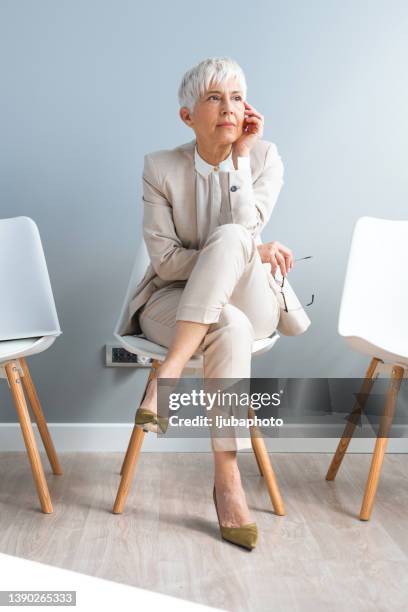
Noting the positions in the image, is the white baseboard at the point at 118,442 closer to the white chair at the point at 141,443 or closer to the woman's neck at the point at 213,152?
the white chair at the point at 141,443

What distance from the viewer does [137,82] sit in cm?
266

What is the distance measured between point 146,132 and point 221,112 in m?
0.57

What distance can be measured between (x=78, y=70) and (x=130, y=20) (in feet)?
0.78

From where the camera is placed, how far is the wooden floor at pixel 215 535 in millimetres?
1637

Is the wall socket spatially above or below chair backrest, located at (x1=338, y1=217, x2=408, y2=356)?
below

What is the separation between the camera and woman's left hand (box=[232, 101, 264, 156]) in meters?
2.21

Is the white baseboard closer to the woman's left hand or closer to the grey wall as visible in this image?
the grey wall

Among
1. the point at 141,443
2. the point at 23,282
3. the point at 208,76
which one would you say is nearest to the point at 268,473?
the point at 141,443

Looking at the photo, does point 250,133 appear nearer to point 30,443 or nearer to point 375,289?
point 375,289

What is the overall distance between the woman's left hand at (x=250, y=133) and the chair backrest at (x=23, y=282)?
0.67 metres

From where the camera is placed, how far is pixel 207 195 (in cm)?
223

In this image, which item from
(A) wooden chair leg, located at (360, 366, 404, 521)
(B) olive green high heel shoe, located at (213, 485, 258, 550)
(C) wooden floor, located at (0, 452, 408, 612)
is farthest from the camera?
(A) wooden chair leg, located at (360, 366, 404, 521)

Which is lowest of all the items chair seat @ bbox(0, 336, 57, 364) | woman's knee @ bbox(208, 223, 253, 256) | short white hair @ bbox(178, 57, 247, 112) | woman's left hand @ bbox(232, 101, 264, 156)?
chair seat @ bbox(0, 336, 57, 364)

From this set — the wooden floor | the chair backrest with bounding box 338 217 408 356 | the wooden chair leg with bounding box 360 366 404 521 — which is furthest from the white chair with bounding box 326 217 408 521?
the wooden floor
